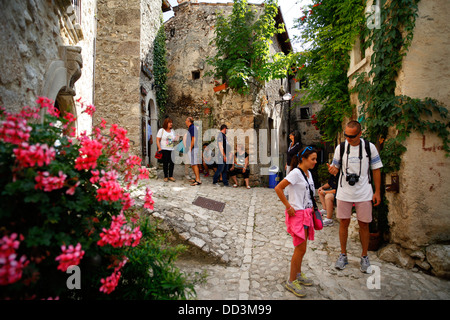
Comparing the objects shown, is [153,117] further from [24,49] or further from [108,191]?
[108,191]

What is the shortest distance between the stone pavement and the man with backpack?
34 cm

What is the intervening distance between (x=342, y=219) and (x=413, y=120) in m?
1.64

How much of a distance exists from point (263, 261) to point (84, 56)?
5.44 metres

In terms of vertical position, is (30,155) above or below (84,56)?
below

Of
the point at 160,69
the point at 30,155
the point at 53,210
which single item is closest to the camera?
the point at 30,155

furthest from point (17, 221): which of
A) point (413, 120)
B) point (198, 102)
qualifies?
point (198, 102)

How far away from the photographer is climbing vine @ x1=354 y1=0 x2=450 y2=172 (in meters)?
3.32

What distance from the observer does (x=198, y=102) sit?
1005cm

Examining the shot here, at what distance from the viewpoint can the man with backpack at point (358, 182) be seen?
3143 millimetres

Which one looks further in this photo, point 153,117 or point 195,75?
point 195,75

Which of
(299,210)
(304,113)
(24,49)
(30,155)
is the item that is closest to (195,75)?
(24,49)

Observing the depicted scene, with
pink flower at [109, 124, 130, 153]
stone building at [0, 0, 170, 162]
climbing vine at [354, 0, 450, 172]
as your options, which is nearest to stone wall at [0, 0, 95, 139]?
stone building at [0, 0, 170, 162]

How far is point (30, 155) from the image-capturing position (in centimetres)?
129

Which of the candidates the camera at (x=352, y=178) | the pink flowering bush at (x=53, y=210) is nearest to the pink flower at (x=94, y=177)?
the pink flowering bush at (x=53, y=210)
